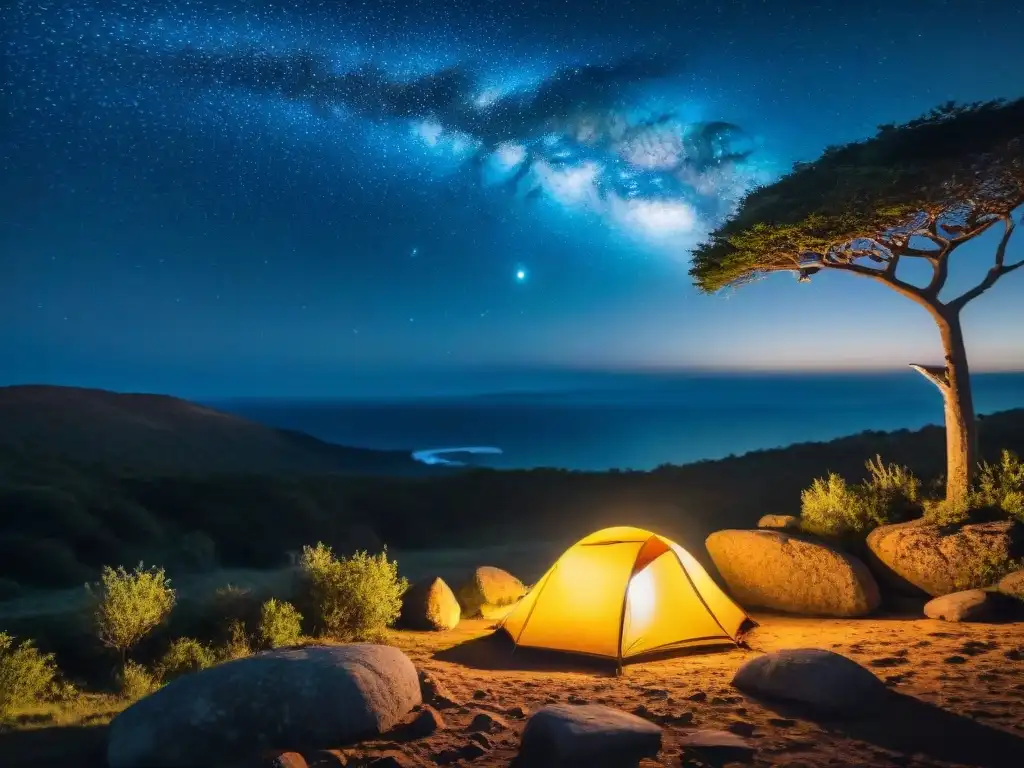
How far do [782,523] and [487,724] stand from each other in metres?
9.13

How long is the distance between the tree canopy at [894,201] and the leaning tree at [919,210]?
0.02 metres

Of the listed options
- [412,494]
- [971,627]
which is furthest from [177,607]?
[412,494]

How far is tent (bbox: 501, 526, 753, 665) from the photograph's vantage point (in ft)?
28.3

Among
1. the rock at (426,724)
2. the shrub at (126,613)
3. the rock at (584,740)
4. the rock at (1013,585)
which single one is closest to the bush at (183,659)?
the shrub at (126,613)

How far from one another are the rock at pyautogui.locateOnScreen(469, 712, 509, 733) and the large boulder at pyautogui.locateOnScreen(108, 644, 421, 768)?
614 mm

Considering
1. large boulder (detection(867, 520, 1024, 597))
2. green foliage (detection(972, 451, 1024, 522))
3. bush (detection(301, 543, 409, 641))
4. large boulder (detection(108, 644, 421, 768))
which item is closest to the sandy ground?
large boulder (detection(108, 644, 421, 768))

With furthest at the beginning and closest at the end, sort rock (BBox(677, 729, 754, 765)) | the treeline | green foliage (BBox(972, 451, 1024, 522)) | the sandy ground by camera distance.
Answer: the treeline
green foliage (BBox(972, 451, 1024, 522))
the sandy ground
rock (BBox(677, 729, 754, 765))

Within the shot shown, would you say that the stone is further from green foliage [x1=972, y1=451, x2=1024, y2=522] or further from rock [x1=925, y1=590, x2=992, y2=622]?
rock [x1=925, y1=590, x2=992, y2=622]

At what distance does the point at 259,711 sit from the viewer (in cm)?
528

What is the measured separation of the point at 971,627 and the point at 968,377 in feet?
17.1

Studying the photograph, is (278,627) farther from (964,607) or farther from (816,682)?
(964,607)

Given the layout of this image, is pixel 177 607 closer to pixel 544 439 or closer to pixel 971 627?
pixel 971 627

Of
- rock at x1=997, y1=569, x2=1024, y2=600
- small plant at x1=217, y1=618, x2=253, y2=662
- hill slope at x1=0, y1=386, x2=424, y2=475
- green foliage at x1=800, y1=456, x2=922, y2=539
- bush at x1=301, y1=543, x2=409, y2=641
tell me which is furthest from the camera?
hill slope at x1=0, y1=386, x2=424, y2=475

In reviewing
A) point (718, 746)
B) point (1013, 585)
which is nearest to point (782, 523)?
point (1013, 585)
